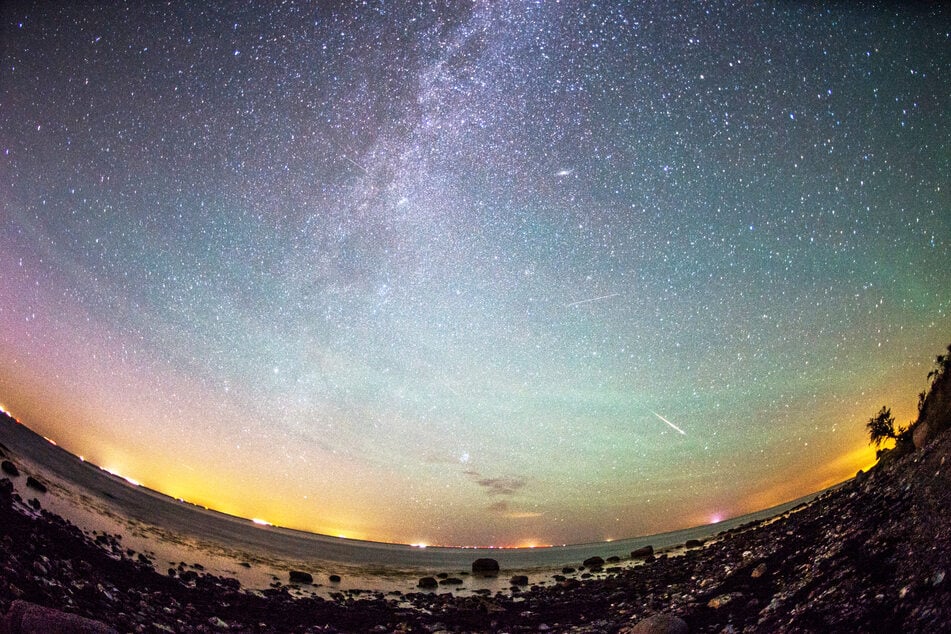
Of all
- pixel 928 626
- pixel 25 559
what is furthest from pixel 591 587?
pixel 25 559

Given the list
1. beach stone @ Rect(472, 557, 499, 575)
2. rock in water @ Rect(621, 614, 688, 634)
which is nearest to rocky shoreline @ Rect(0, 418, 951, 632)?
rock in water @ Rect(621, 614, 688, 634)

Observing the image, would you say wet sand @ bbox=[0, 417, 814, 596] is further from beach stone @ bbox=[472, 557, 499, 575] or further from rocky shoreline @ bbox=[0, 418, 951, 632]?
rocky shoreline @ bbox=[0, 418, 951, 632]

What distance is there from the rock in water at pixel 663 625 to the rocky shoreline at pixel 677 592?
0.02 m

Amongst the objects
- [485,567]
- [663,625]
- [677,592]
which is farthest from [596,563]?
[663,625]

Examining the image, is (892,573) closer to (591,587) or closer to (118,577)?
(591,587)

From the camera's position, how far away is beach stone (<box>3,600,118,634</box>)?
3635mm

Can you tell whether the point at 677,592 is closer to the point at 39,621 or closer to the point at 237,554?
the point at 39,621

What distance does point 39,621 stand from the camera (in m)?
3.76

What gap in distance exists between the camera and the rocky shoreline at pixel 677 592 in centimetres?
373

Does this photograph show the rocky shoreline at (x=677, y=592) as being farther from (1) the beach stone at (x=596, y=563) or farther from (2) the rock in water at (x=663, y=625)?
(1) the beach stone at (x=596, y=563)

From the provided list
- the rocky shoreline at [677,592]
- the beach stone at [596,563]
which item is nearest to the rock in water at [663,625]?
the rocky shoreline at [677,592]

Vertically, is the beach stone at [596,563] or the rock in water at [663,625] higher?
the rock in water at [663,625]

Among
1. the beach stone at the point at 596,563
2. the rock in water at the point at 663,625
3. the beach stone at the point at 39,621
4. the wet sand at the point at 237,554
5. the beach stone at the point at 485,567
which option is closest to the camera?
the beach stone at the point at 39,621

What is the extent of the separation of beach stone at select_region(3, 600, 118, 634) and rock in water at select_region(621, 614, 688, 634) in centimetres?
656
